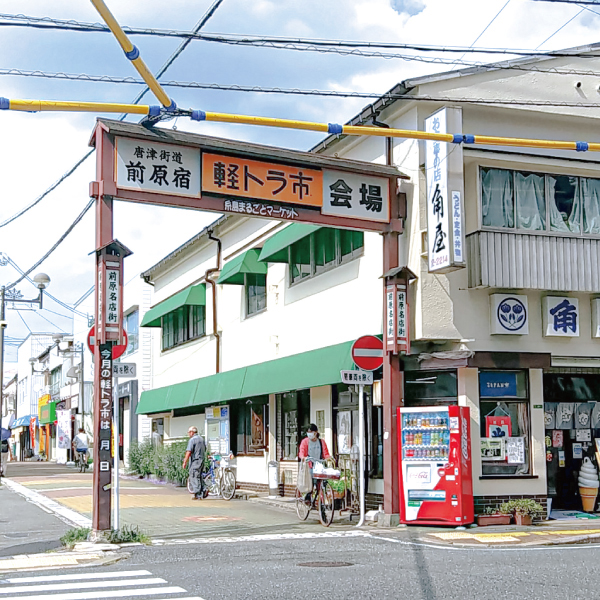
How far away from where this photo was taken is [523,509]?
599 inches

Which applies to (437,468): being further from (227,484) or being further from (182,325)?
(182,325)

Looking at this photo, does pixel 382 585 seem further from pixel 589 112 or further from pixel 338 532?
pixel 589 112

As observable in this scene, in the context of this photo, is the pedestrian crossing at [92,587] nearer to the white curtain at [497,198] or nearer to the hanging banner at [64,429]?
the white curtain at [497,198]

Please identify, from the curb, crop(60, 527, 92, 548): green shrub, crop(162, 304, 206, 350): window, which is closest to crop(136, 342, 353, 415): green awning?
crop(162, 304, 206, 350): window

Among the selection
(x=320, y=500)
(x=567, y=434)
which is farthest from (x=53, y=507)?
(x=567, y=434)

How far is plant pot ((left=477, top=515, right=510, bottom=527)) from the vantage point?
15055 millimetres

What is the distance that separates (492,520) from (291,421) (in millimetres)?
7279

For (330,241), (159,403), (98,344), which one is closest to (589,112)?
(330,241)

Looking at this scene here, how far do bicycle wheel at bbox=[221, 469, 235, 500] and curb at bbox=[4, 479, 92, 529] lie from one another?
152 inches

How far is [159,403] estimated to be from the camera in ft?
96.1

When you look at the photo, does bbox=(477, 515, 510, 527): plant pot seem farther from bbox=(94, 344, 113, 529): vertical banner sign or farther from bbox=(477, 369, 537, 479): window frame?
bbox=(94, 344, 113, 529): vertical banner sign

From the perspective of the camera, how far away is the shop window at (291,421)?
20766 millimetres

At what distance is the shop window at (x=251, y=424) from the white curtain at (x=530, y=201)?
8781mm

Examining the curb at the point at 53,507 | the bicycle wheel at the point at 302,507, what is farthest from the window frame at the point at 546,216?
the curb at the point at 53,507
